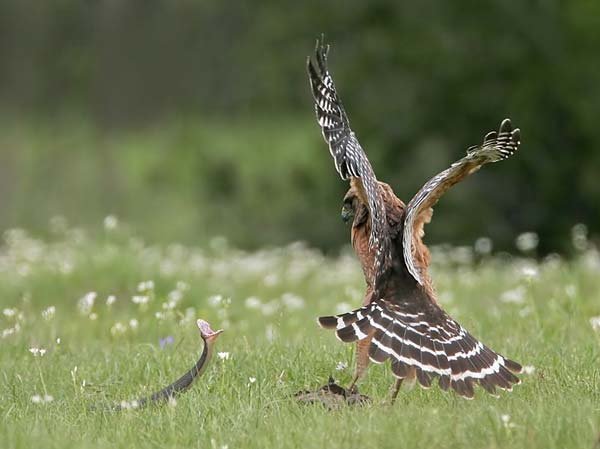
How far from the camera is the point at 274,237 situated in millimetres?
20328

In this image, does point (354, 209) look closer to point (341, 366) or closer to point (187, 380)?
point (341, 366)

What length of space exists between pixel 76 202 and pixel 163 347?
13.8 m

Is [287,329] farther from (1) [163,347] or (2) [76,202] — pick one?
(2) [76,202]

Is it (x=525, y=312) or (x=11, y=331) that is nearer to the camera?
(x=11, y=331)

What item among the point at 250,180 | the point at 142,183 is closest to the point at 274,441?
the point at 250,180

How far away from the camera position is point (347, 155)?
672 centimetres

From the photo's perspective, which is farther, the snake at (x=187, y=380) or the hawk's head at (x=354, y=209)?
the hawk's head at (x=354, y=209)

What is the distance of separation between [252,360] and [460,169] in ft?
6.04

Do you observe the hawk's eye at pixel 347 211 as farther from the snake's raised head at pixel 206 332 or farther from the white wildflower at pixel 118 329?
the white wildflower at pixel 118 329

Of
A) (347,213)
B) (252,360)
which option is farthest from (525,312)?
(252,360)

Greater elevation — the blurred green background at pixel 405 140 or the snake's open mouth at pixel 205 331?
the blurred green background at pixel 405 140

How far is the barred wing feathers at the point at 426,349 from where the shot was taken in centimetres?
552

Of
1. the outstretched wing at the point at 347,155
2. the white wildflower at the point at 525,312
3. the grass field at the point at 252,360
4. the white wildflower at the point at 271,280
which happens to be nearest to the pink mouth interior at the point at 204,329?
the grass field at the point at 252,360

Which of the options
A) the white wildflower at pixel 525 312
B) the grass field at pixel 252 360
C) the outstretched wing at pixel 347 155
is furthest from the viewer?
the white wildflower at pixel 525 312
